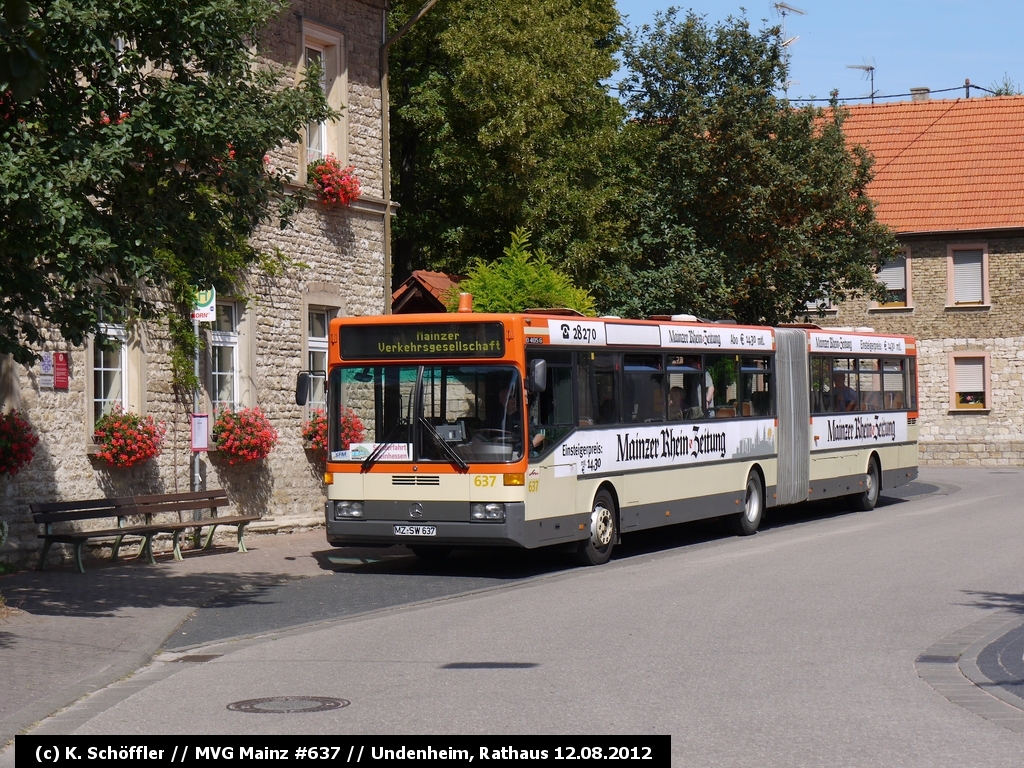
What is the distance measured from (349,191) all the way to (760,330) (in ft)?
21.7

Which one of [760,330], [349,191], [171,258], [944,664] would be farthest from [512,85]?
[944,664]

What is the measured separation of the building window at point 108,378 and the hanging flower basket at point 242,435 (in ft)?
5.79

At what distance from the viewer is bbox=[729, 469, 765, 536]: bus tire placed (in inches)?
819

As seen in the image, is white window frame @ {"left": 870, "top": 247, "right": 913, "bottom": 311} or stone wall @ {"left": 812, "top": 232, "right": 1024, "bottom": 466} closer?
stone wall @ {"left": 812, "top": 232, "right": 1024, "bottom": 466}

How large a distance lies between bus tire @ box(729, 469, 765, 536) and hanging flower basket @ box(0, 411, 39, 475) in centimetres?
980

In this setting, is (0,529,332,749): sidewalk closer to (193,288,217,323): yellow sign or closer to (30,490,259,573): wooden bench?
(30,490,259,573): wooden bench

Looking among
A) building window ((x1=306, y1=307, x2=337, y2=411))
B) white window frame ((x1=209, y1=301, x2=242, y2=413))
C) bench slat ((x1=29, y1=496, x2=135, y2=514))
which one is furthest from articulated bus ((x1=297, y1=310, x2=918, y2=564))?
building window ((x1=306, y1=307, x2=337, y2=411))

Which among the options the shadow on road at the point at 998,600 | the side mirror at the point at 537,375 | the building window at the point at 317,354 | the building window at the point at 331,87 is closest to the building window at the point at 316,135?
the building window at the point at 331,87

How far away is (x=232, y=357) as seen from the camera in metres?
20.4

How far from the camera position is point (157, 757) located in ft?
22.5

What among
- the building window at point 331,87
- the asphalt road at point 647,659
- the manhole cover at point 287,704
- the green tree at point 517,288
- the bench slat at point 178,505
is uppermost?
the building window at point 331,87

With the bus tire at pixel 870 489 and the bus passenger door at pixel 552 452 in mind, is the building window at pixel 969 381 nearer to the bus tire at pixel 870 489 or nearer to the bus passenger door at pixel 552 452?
the bus tire at pixel 870 489

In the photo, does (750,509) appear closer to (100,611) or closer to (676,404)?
(676,404)

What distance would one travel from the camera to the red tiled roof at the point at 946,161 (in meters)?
42.9
